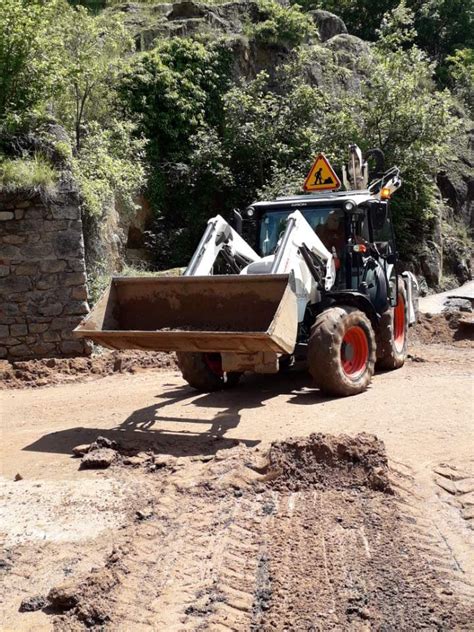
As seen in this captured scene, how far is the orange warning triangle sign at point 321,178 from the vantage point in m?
11.5

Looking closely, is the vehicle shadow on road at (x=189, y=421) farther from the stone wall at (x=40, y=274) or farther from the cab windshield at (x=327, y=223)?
the stone wall at (x=40, y=274)

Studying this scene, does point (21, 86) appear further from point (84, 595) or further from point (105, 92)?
point (84, 595)

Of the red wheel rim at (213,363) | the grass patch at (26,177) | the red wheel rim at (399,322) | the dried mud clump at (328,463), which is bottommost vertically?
the dried mud clump at (328,463)

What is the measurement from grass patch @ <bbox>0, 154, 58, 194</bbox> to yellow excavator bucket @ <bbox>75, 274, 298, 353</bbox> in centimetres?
319

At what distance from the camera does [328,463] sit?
17.9ft

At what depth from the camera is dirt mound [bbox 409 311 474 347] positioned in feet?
42.9

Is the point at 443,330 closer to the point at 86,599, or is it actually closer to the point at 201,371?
the point at 201,371

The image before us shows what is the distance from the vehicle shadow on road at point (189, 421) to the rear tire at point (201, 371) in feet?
0.40

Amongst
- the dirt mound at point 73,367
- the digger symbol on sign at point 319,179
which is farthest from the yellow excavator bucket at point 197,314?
the digger symbol on sign at point 319,179

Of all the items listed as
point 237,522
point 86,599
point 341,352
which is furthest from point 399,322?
point 86,599

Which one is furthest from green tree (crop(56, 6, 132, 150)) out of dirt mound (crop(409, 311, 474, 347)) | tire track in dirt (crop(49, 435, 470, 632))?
tire track in dirt (crop(49, 435, 470, 632))

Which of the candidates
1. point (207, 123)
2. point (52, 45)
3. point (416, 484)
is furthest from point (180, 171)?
point (416, 484)

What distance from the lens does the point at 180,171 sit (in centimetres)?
1683

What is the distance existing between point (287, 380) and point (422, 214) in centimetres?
1094
